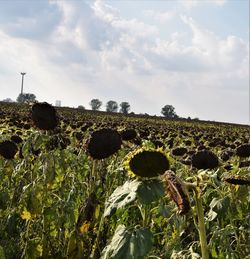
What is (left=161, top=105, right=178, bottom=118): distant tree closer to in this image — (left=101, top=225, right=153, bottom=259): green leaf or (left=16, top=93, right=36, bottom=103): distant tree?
(left=16, top=93, right=36, bottom=103): distant tree

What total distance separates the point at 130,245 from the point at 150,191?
24cm

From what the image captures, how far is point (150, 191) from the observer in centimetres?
218

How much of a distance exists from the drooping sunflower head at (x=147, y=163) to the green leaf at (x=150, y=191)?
0.17 feet

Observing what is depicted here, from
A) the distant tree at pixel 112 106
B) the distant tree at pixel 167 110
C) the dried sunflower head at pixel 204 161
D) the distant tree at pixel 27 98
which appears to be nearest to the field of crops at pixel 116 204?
the dried sunflower head at pixel 204 161

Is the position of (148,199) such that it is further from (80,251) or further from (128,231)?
(80,251)

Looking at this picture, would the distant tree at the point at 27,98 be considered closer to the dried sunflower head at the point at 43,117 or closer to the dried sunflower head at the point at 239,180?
the dried sunflower head at the point at 43,117

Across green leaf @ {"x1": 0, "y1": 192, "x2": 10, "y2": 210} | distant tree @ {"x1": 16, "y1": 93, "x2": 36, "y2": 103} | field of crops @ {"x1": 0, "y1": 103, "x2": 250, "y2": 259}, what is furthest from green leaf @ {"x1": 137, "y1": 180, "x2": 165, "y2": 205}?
green leaf @ {"x1": 0, "y1": 192, "x2": 10, "y2": 210}

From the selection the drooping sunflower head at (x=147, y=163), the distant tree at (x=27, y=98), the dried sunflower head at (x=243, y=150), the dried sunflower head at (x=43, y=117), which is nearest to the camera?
the drooping sunflower head at (x=147, y=163)

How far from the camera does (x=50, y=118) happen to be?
3674mm

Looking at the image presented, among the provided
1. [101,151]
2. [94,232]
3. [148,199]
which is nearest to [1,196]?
[94,232]

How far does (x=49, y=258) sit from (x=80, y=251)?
695 millimetres

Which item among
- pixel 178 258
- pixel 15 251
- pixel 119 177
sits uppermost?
pixel 119 177

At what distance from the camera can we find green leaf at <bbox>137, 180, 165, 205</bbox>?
7.02ft

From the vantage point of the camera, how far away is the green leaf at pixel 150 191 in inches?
84.2
